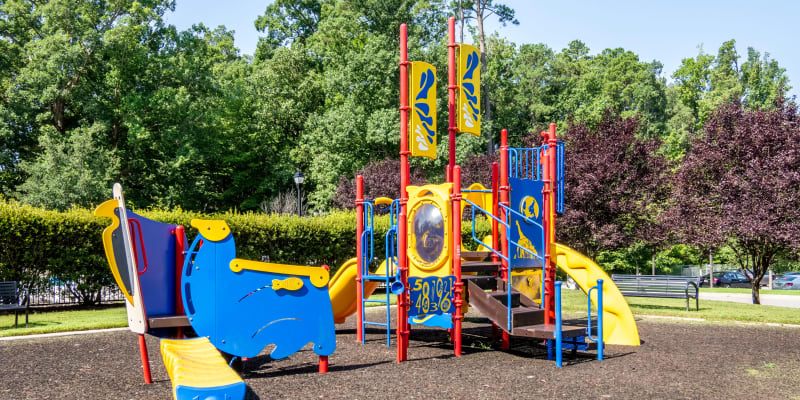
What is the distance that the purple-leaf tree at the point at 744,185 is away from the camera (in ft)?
48.9

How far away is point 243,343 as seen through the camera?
655cm

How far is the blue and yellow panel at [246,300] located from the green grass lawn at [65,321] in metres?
5.77

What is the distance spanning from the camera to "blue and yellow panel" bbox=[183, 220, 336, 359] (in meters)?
6.41

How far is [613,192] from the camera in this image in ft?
53.0

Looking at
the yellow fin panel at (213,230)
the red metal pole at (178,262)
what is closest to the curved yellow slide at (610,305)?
the yellow fin panel at (213,230)

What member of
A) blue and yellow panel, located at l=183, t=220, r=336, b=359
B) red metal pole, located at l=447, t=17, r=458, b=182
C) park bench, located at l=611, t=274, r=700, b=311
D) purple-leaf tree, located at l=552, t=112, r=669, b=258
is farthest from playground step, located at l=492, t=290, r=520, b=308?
purple-leaf tree, located at l=552, t=112, r=669, b=258

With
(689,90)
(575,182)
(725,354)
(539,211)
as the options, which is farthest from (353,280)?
(689,90)

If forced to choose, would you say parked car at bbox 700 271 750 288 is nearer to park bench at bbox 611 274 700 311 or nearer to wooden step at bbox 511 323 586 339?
park bench at bbox 611 274 700 311

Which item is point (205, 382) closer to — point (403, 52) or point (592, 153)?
point (403, 52)

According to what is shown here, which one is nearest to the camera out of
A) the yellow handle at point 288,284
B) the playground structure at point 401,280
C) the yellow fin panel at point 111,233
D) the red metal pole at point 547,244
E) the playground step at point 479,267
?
the yellow fin panel at point 111,233

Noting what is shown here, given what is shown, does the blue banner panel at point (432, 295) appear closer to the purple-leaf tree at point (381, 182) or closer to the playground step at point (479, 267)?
the playground step at point (479, 267)

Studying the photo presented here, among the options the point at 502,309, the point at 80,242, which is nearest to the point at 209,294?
the point at 502,309

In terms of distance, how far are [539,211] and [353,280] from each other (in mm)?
3331

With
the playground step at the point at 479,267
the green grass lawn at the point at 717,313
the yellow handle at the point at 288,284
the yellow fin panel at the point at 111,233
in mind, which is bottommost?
the green grass lawn at the point at 717,313
